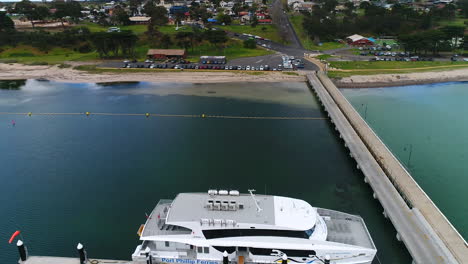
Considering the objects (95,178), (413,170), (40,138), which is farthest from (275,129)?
(40,138)

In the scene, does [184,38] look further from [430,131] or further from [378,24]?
[430,131]

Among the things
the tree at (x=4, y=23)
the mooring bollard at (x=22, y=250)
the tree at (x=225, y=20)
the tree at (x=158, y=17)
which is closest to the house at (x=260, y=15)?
the tree at (x=225, y=20)

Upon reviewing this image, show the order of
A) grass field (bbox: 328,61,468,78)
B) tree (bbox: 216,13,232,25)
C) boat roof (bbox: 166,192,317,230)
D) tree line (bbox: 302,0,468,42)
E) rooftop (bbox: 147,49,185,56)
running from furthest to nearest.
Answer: tree (bbox: 216,13,232,25) < tree line (bbox: 302,0,468,42) < rooftop (bbox: 147,49,185,56) < grass field (bbox: 328,61,468,78) < boat roof (bbox: 166,192,317,230)

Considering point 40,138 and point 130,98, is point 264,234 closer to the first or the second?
point 40,138

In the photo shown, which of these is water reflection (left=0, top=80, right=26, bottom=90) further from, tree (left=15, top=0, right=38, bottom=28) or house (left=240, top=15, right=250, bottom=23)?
house (left=240, top=15, right=250, bottom=23)

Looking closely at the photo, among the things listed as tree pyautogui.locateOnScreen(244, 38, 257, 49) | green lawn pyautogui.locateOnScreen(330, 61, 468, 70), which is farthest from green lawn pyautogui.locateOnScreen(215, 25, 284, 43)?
green lawn pyautogui.locateOnScreen(330, 61, 468, 70)
